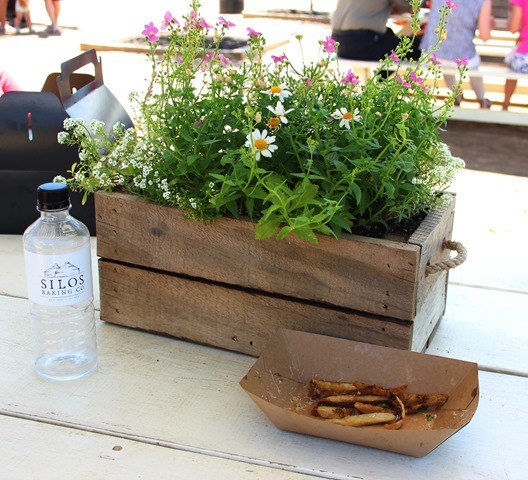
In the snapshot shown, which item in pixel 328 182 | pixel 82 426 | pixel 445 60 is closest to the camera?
pixel 82 426

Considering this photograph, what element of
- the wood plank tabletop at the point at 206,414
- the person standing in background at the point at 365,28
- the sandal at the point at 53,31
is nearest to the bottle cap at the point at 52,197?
the wood plank tabletop at the point at 206,414

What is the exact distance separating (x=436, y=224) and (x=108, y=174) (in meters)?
0.65

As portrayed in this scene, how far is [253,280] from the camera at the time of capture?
1463 millimetres

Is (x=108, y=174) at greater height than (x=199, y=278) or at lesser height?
greater

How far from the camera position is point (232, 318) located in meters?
1.51

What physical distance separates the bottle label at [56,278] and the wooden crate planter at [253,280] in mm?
239

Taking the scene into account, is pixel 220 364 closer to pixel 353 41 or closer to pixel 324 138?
pixel 324 138

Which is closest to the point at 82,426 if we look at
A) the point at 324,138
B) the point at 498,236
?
the point at 324,138

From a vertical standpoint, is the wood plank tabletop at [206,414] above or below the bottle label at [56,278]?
below

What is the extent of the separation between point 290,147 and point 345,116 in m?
0.12

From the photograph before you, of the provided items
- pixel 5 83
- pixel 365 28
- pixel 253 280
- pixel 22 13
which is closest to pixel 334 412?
pixel 253 280

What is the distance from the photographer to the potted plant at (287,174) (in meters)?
1.34

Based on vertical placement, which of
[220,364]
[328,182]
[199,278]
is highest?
[328,182]

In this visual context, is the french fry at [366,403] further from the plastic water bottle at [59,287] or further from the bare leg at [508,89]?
the bare leg at [508,89]
